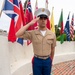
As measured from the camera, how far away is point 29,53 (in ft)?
31.5

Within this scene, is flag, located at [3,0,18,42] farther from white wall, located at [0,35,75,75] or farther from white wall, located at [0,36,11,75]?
white wall, located at [0,36,11,75]

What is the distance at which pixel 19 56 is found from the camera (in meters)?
8.26

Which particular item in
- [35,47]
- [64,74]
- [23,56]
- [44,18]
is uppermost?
[44,18]

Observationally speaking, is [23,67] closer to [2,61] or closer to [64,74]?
[64,74]

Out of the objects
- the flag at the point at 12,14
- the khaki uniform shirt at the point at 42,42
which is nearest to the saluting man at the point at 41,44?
the khaki uniform shirt at the point at 42,42

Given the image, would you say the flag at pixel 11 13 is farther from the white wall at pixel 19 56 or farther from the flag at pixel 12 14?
the white wall at pixel 19 56

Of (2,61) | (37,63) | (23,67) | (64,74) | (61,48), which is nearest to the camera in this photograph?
(37,63)

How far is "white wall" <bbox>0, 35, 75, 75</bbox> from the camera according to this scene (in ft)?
15.0

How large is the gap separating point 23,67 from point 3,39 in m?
2.85

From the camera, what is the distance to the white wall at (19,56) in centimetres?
458

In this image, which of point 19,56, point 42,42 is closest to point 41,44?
point 42,42

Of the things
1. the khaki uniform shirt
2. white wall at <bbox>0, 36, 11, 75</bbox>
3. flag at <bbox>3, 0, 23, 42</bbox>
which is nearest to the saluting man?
the khaki uniform shirt

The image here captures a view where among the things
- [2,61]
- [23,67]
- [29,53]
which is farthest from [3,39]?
[29,53]

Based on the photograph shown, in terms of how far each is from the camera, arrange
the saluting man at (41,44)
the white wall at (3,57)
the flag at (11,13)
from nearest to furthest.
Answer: the saluting man at (41,44)
the white wall at (3,57)
the flag at (11,13)
